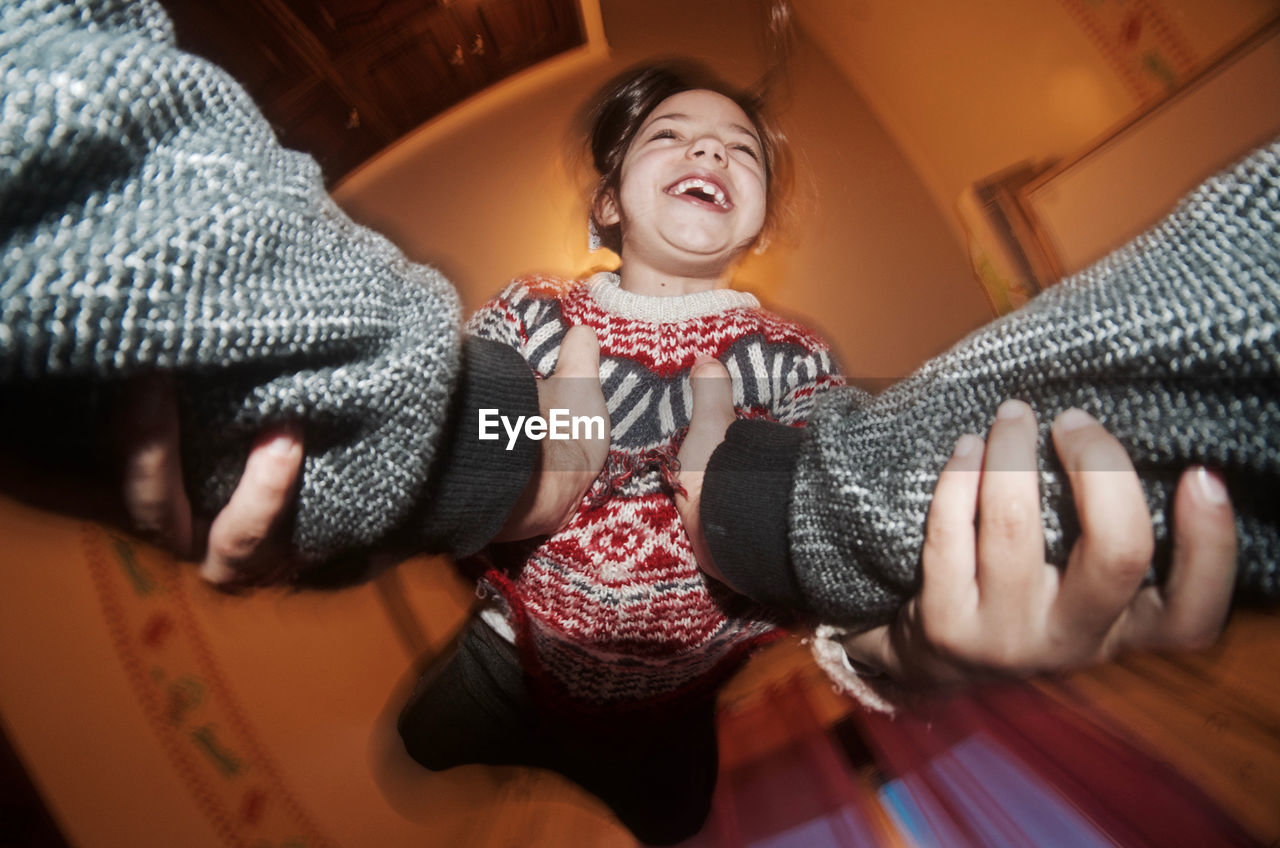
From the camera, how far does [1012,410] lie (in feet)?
0.59

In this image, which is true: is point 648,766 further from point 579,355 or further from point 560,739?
point 579,355

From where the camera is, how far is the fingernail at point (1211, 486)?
0.50ft

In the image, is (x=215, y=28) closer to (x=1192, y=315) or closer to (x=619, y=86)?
(x=619, y=86)

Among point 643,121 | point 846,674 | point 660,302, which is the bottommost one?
point 846,674

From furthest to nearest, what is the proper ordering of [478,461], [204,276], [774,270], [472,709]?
[472,709], [774,270], [478,461], [204,276]

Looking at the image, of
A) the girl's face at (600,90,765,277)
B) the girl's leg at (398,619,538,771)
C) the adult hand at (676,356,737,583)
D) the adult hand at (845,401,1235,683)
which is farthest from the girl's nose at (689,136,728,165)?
the girl's leg at (398,619,538,771)

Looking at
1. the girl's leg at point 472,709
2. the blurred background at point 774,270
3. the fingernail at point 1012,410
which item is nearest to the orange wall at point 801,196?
the blurred background at point 774,270

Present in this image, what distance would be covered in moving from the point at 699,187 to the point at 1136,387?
0.24 m

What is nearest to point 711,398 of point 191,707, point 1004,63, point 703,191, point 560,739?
point 703,191

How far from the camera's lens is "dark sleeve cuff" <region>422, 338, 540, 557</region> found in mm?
232

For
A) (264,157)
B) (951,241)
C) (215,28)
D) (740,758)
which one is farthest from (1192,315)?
(740,758)

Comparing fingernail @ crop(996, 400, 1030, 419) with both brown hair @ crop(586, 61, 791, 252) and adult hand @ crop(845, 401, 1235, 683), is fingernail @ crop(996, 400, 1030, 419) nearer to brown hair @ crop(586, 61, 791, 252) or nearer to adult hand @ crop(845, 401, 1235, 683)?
adult hand @ crop(845, 401, 1235, 683)

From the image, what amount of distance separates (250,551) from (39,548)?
351 mm

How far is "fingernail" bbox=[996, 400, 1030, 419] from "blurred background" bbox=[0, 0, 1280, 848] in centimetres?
10
